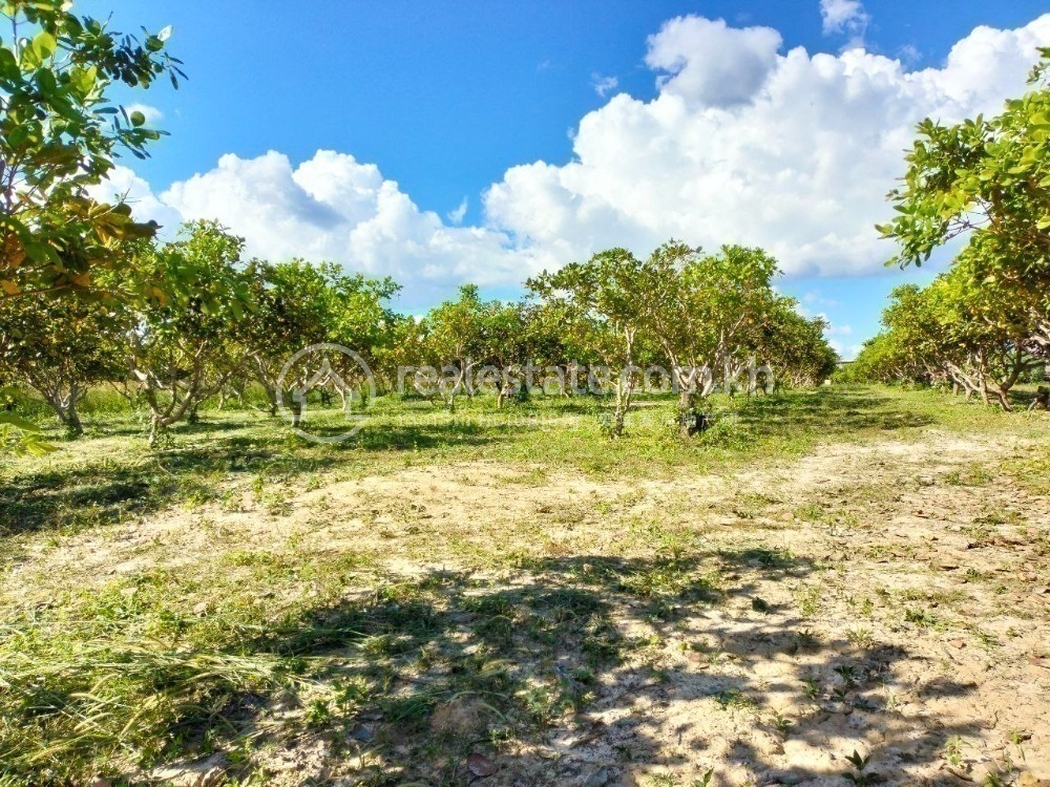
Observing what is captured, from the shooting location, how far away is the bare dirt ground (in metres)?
3.73

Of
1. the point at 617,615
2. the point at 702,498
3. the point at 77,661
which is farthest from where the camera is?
the point at 702,498

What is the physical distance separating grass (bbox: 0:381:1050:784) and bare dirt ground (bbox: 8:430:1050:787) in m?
0.04

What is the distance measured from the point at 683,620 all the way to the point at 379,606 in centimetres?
342

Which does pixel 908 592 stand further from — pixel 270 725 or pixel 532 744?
pixel 270 725

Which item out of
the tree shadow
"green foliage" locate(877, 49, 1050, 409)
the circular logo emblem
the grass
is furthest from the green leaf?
the tree shadow

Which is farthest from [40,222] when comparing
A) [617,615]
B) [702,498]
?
[702,498]

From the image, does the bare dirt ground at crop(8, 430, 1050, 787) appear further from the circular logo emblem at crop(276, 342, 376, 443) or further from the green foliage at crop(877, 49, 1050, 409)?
the circular logo emblem at crop(276, 342, 376, 443)

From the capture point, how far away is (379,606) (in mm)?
6098

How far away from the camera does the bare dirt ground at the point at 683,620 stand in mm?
3734

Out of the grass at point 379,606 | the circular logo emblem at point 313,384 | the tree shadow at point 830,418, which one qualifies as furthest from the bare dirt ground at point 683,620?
the tree shadow at point 830,418

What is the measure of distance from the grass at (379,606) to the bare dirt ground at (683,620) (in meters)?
0.04

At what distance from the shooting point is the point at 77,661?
4.60 meters

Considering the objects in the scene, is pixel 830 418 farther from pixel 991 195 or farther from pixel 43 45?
pixel 43 45

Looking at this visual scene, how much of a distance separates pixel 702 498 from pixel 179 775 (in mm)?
9346
